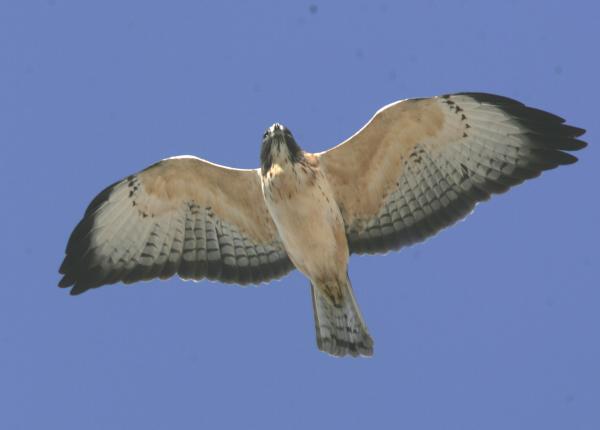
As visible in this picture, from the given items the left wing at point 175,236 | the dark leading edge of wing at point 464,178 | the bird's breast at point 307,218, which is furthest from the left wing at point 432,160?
the left wing at point 175,236

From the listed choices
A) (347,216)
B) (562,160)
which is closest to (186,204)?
(347,216)

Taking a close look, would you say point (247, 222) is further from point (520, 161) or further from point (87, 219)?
point (520, 161)

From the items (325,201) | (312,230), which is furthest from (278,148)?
(312,230)

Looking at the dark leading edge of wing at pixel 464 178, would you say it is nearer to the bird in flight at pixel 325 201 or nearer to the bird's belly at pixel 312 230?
the bird in flight at pixel 325 201

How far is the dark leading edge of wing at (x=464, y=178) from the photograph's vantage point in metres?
13.8

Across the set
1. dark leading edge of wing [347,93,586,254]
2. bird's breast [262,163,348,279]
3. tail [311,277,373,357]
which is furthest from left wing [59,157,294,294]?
dark leading edge of wing [347,93,586,254]

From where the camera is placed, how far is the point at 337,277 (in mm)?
14039

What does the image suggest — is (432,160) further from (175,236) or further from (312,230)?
(175,236)

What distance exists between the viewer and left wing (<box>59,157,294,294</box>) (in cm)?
1452

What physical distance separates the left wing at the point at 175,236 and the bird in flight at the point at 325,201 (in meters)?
0.01

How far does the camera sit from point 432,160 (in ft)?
46.8

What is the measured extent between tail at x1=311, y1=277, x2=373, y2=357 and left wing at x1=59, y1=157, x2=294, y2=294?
840mm

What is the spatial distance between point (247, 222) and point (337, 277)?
4.49ft

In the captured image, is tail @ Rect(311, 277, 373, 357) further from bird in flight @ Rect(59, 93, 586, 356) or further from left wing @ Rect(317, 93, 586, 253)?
left wing @ Rect(317, 93, 586, 253)
